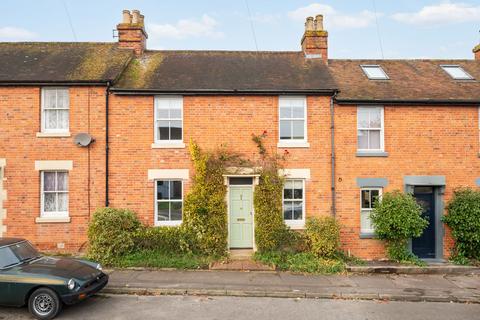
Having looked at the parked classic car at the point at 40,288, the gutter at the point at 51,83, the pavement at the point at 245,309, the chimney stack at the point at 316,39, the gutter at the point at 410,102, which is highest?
the chimney stack at the point at 316,39

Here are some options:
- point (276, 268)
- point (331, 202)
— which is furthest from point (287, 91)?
point (276, 268)

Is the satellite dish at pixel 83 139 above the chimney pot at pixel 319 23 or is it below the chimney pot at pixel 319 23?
below

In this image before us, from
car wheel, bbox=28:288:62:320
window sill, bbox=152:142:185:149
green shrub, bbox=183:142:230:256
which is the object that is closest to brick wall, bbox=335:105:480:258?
green shrub, bbox=183:142:230:256

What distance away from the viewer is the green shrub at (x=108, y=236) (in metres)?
10.6

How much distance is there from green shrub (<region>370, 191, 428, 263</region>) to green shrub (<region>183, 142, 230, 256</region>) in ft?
16.7

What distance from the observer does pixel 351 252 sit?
11.8 m

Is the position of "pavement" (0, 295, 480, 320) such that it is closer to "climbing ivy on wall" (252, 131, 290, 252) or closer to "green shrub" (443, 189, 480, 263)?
"climbing ivy on wall" (252, 131, 290, 252)

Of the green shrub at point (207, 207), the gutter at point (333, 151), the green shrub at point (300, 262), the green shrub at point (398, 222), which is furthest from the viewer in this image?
the gutter at point (333, 151)

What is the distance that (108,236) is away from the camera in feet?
34.9

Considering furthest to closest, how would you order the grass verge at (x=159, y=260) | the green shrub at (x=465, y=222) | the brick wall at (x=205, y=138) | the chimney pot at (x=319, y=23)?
1. the chimney pot at (x=319, y=23)
2. the brick wall at (x=205, y=138)
3. the green shrub at (x=465, y=222)
4. the grass verge at (x=159, y=260)

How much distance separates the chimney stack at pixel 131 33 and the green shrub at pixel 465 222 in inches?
522

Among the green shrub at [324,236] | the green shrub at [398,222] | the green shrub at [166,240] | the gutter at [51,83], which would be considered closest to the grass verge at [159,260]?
the green shrub at [166,240]

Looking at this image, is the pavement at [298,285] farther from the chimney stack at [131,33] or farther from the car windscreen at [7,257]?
the chimney stack at [131,33]

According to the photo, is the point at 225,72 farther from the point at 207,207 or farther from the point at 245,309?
the point at 245,309
